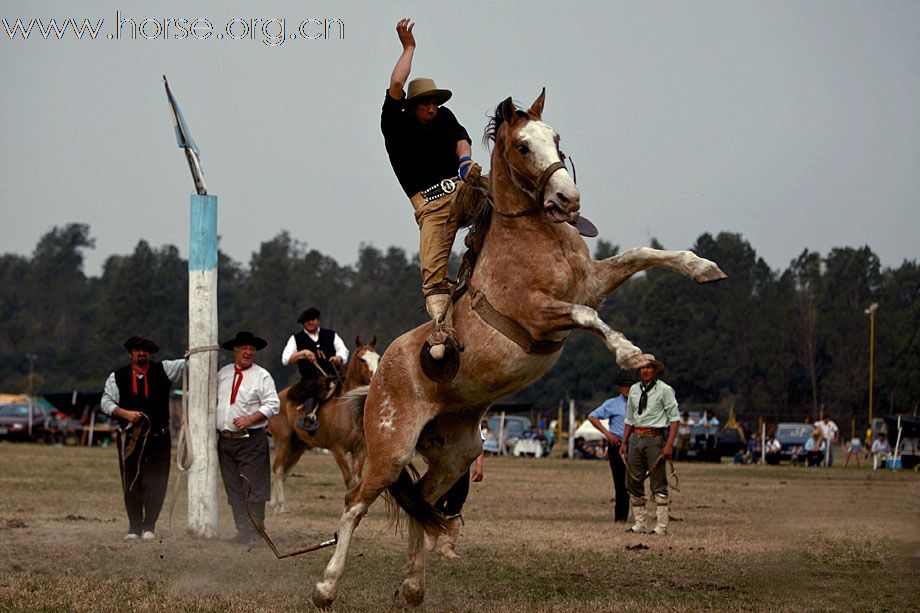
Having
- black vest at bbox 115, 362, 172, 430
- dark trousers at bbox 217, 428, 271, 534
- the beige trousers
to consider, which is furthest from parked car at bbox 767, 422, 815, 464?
the beige trousers

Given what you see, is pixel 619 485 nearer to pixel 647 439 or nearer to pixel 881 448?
pixel 647 439

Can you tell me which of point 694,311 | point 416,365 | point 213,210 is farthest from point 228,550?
point 694,311

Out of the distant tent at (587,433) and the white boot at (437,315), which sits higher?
the white boot at (437,315)

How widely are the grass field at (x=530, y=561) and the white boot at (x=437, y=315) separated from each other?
1808mm

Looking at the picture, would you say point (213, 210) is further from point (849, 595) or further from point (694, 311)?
point (694, 311)

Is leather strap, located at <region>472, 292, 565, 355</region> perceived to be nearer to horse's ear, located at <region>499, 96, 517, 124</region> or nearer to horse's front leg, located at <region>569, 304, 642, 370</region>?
horse's front leg, located at <region>569, 304, 642, 370</region>

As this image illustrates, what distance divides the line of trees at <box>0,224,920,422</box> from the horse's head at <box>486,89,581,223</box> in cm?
2197

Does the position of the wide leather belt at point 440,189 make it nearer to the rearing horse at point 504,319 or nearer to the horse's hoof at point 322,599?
the rearing horse at point 504,319

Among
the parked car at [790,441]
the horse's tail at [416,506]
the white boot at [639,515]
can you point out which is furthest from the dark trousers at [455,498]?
the parked car at [790,441]

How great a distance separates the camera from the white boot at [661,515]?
14.9m

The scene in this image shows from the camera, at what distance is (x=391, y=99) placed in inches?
360

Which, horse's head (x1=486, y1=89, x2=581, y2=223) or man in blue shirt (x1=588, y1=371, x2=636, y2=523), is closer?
horse's head (x1=486, y1=89, x2=581, y2=223)

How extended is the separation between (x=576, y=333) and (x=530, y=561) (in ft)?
267

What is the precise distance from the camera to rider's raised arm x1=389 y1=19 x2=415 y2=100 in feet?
29.7
